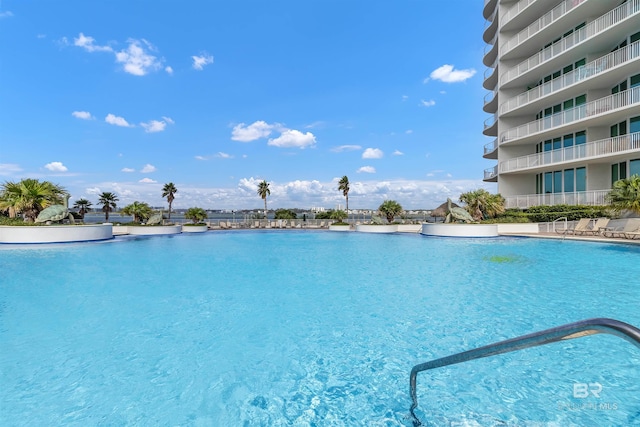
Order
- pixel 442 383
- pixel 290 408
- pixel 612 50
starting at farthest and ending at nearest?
pixel 612 50 < pixel 442 383 < pixel 290 408

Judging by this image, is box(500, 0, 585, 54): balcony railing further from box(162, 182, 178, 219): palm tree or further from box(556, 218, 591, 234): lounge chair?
box(162, 182, 178, 219): palm tree

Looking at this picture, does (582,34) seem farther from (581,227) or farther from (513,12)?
(581,227)

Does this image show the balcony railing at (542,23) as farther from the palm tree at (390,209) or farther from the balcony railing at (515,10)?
the palm tree at (390,209)

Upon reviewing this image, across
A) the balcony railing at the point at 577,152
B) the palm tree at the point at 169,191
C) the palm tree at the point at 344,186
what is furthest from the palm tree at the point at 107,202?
the balcony railing at the point at 577,152

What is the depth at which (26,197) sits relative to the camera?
65.4 ft

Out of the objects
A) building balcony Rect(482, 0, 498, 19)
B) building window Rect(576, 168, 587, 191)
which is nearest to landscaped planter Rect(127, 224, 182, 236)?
building window Rect(576, 168, 587, 191)

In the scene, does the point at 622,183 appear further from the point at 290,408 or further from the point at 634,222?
the point at 290,408

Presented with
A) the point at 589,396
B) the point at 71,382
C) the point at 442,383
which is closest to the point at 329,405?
the point at 442,383

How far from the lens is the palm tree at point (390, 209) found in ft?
107

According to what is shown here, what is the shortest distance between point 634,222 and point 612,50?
41.9ft

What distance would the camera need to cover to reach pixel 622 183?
1662cm

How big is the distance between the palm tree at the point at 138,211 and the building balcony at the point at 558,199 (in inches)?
1350

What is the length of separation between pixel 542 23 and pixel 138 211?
39.2 meters

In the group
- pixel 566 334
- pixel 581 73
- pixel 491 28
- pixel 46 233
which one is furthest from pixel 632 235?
pixel 46 233
